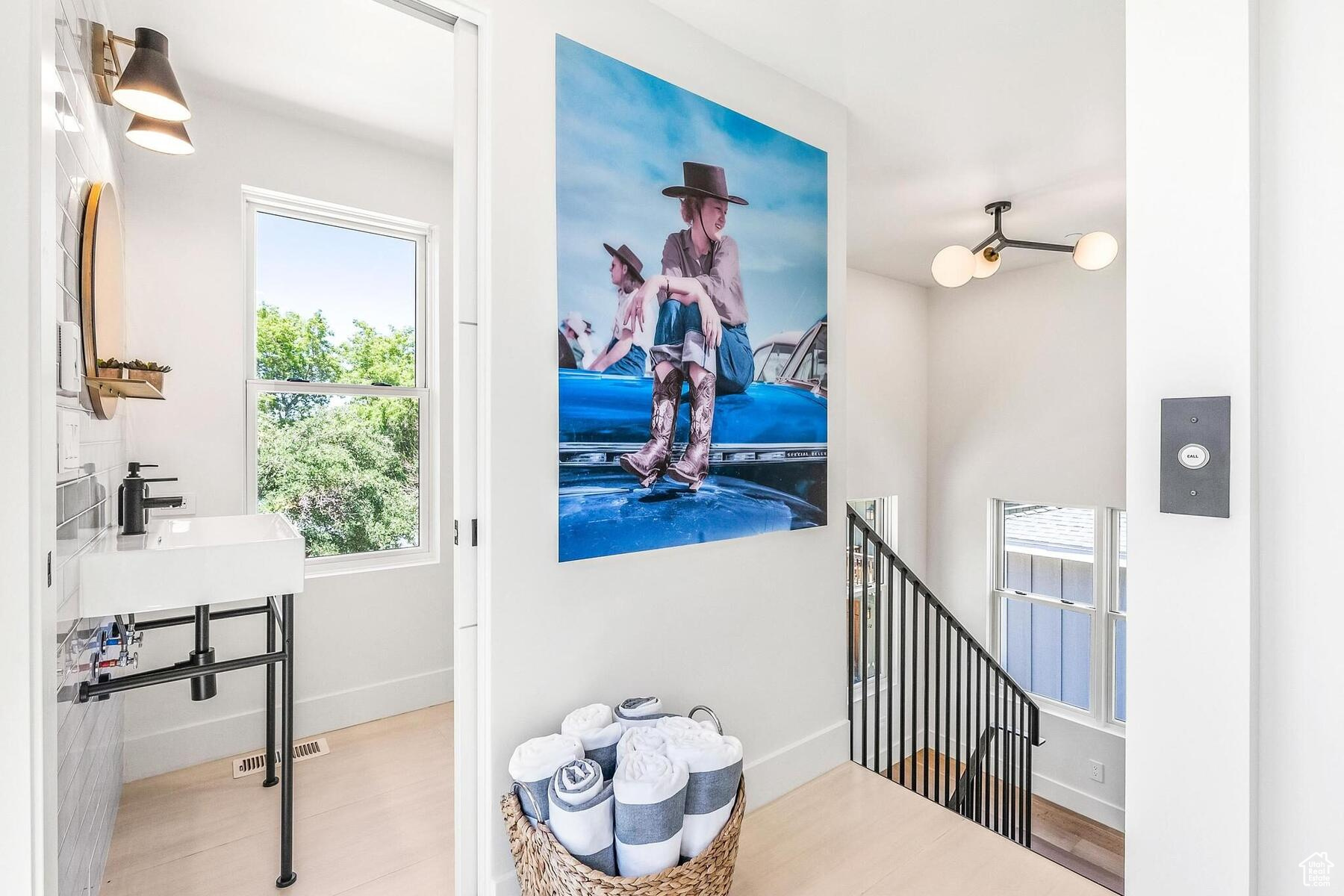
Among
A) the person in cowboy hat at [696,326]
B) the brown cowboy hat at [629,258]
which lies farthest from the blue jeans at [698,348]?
the brown cowboy hat at [629,258]

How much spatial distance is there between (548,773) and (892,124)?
261cm

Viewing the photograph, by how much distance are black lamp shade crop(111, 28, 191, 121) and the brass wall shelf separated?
0.70 meters

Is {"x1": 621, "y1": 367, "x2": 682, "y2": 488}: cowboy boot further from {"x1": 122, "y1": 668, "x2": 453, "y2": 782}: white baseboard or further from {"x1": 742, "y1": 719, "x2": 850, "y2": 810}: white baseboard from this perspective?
{"x1": 122, "y1": 668, "x2": 453, "y2": 782}: white baseboard

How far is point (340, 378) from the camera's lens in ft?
9.32

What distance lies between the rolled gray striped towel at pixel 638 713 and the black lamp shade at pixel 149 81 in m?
1.98

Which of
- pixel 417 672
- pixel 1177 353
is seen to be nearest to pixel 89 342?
pixel 417 672

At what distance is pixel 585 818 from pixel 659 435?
100 cm

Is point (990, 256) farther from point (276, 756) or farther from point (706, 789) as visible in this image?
point (276, 756)

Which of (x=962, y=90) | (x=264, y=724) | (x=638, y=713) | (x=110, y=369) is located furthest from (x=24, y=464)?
(x=962, y=90)

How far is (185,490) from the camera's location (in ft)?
7.93

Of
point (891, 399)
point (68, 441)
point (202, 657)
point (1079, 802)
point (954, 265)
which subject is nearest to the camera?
point (68, 441)

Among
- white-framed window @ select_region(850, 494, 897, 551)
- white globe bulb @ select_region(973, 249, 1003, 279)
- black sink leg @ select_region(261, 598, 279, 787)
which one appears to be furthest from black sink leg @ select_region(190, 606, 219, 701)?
white-framed window @ select_region(850, 494, 897, 551)

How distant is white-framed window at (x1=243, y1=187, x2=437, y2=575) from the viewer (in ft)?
8.68

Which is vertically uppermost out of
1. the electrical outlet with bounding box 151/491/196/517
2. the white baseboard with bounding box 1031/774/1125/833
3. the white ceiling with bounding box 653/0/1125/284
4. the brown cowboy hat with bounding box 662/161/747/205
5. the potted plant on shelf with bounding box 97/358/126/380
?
the white ceiling with bounding box 653/0/1125/284
